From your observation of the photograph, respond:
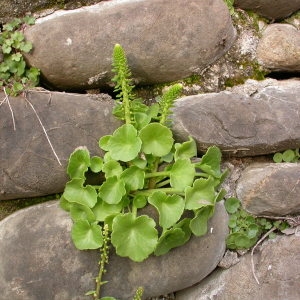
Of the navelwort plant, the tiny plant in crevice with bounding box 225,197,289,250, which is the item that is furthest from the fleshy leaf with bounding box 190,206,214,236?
the tiny plant in crevice with bounding box 225,197,289,250

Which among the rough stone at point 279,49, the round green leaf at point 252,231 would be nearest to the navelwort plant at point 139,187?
the round green leaf at point 252,231

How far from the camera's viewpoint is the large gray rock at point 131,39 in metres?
1.90

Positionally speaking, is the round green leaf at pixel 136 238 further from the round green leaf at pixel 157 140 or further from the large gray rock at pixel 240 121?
the large gray rock at pixel 240 121

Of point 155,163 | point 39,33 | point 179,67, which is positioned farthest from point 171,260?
point 39,33

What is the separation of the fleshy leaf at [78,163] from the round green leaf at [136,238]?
0.87ft

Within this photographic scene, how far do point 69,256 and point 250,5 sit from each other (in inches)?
55.3

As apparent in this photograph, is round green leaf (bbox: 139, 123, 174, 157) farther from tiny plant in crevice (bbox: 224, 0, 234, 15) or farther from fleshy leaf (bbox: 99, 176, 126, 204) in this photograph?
tiny plant in crevice (bbox: 224, 0, 234, 15)

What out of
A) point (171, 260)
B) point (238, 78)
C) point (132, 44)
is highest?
point (132, 44)

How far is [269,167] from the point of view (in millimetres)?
1976

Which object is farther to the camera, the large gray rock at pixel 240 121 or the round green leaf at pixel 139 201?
the large gray rock at pixel 240 121

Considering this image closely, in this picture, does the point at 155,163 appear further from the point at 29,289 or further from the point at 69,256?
the point at 29,289

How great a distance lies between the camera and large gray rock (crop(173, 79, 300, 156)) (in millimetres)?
1916

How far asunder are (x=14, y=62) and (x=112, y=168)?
593mm

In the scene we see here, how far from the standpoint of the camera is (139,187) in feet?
5.78
